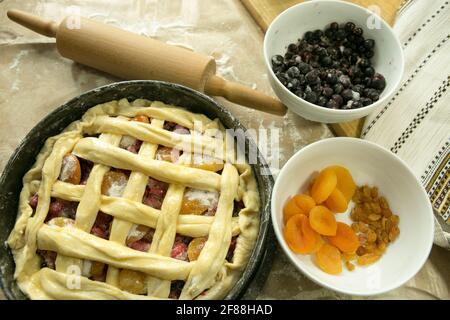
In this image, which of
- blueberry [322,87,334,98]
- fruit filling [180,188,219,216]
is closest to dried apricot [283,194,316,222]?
fruit filling [180,188,219,216]

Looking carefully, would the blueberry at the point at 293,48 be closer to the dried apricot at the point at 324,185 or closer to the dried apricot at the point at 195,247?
the dried apricot at the point at 324,185

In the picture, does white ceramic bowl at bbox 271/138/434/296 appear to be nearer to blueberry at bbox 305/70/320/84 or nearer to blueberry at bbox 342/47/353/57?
blueberry at bbox 305/70/320/84

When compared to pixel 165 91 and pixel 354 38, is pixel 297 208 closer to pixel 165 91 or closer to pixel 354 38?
pixel 165 91

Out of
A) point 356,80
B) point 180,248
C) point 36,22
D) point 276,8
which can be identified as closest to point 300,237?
point 180,248

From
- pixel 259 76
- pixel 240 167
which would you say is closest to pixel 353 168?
pixel 240 167

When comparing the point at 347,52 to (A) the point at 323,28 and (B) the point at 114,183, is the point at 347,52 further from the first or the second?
(B) the point at 114,183

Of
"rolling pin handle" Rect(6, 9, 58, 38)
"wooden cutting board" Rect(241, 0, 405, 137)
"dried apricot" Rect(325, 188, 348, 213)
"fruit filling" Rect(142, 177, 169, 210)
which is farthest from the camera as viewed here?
"wooden cutting board" Rect(241, 0, 405, 137)
